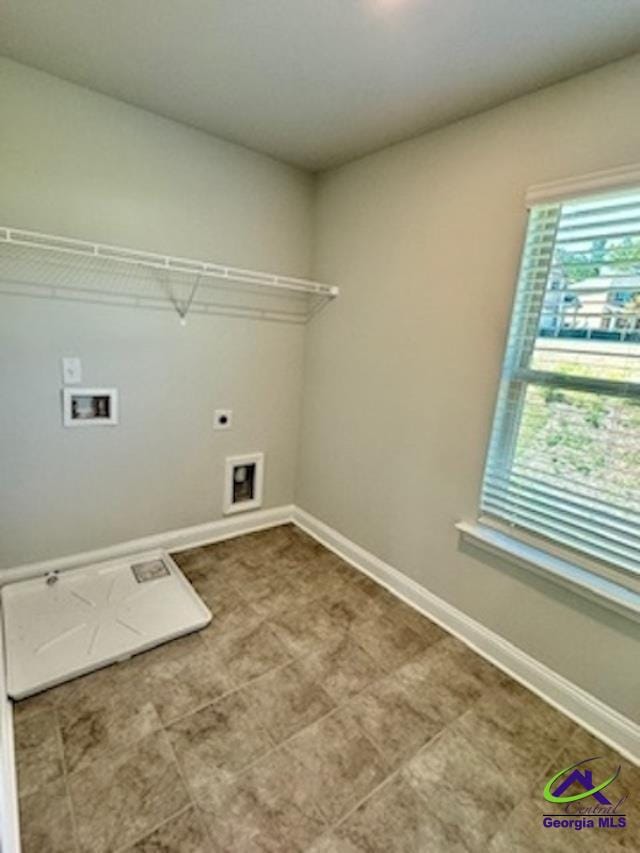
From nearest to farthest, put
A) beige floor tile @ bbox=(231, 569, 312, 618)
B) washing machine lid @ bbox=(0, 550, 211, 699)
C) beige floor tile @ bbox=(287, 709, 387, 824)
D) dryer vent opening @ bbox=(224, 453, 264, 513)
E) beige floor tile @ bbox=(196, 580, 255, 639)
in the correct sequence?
beige floor tile @ bbox=(287, 709, 387, 824)
washing machine lid @ bbox=(0, 550, 211, 699)
beige floor tile @ bbox=(196, 580, 255, 639)
beige floor tile @ bbox=(231, 569, 312, 618)
dryer vent opening @ bbox=(224, 453, 264, 513)

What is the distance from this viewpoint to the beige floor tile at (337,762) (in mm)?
1259

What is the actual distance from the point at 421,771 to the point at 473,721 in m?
0.31

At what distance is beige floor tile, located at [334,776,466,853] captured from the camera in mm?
1155

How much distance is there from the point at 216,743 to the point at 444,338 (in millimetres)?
1842

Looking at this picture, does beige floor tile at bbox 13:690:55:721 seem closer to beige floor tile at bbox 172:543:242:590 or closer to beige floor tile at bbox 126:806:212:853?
beige floor tile at bbox 126:806:212:853

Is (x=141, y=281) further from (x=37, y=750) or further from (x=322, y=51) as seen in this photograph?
(x=37, y=750)

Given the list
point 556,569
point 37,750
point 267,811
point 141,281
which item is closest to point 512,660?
point 556,569

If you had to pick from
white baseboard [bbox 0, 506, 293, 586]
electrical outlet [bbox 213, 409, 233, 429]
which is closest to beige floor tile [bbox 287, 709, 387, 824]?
white baseboard [bbox 0, 506, 293, 586]

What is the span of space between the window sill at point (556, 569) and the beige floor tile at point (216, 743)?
3.76 ft

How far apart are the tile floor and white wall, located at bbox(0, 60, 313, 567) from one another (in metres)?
0.86

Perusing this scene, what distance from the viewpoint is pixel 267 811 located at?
121cm

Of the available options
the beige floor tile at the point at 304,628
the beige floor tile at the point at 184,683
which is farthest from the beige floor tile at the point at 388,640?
the beige floor tile at the point at 184,683

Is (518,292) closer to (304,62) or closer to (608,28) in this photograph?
(608,28)

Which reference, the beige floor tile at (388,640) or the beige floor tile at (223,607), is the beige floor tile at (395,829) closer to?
the beige floor tile at (388,640)
